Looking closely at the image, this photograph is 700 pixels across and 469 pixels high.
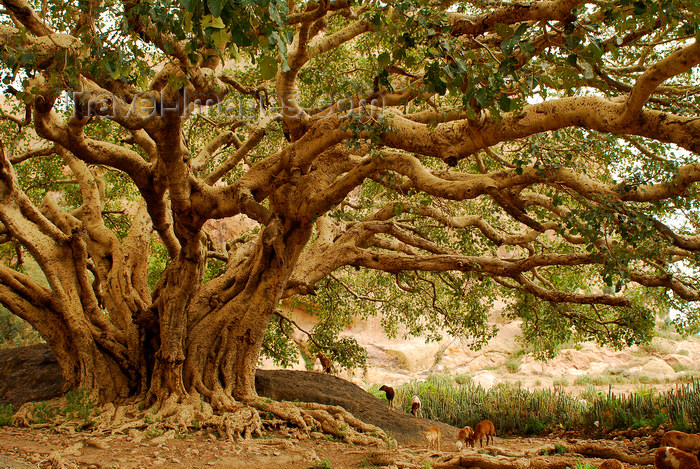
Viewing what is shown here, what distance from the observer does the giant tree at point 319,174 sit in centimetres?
397

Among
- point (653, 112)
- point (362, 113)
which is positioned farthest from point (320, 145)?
point (653, 112)

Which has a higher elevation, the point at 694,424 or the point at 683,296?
the point at 683,296

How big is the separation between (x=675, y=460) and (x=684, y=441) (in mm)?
1230

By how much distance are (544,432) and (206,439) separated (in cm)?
749

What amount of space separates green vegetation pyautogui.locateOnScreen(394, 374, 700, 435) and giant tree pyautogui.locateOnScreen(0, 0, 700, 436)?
183cm

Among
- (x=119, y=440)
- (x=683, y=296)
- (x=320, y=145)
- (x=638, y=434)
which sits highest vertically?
(x=320, y=145)

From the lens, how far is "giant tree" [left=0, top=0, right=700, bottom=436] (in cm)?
397

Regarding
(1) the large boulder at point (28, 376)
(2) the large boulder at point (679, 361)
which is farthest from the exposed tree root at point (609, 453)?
(2) the large boulder at point (679, 361)

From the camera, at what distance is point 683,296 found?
21.1 ft

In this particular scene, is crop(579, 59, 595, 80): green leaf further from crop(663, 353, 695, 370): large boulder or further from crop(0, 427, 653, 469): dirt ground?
crop(663, 353, 695, 370): large boulder

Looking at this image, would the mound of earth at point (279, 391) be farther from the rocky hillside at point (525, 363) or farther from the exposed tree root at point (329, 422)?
the rocky hillside at point (525, 363)

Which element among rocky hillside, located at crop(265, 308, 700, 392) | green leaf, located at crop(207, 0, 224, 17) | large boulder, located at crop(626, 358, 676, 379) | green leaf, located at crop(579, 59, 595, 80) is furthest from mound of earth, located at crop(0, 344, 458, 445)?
large boulder, located at crop(626, 358, 676, 379)

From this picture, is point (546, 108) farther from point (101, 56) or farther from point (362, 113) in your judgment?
point (101, 56)

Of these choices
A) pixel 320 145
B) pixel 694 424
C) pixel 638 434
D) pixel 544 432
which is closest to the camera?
pixel 320 145
